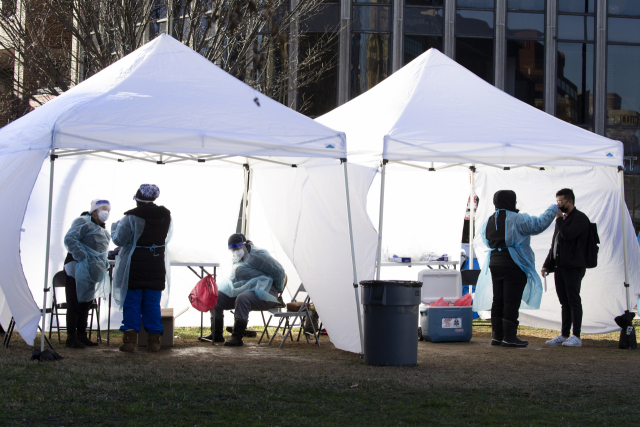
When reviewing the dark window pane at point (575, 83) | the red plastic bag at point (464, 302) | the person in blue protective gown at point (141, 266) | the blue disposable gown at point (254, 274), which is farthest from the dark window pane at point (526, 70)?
the person in blue protective gown at point (141, 266)

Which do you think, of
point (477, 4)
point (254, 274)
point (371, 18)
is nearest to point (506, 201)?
point (254, 274)

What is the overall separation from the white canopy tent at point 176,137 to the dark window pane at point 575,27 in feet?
47.0

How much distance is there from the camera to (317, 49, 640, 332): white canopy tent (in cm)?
736

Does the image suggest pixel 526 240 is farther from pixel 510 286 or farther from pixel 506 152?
pixel 506 152

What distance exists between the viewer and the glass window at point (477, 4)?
19484 millimetres

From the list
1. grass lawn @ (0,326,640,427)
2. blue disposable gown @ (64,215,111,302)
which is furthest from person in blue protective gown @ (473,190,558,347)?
blue disposable gown @ (64,215,111,302)

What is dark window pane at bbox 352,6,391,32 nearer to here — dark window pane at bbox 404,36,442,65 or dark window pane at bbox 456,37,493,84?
dark window pane at bbox 404,36,442,65

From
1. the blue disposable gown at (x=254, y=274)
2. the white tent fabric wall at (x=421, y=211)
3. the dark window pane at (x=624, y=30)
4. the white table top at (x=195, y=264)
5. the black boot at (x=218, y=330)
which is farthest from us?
the dark window pane at (x=624, y=30)

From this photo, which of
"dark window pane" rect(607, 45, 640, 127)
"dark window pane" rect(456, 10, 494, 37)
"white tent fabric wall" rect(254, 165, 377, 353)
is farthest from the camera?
"dark window pane" rect(607, 45, 640, 127)

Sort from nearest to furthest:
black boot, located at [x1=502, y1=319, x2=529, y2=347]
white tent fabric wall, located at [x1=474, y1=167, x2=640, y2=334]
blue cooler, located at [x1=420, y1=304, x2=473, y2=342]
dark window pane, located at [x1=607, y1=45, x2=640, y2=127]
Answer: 1. black boot, located at [x1=502, y1=319, x2=529, y2=347]
2. blue cooler, located at [x1=420, y1=304, x2=473, y2=342]
3. white tent fabric wall, located at [x1=474, y1=167, x2=640, y2=334]
4. dark window pane, located at [x1=607, y1=45, x2=640, y2=127]

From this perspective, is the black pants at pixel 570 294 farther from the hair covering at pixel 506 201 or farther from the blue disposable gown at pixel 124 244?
the blue disposable gown at pixel 124 244

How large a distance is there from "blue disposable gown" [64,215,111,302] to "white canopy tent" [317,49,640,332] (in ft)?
9.09

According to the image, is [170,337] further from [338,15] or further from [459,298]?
[338,15]

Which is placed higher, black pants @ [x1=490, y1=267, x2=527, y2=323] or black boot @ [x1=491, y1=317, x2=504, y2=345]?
black pants @ [x1=490, y1=267, x2=527, y2=323]
